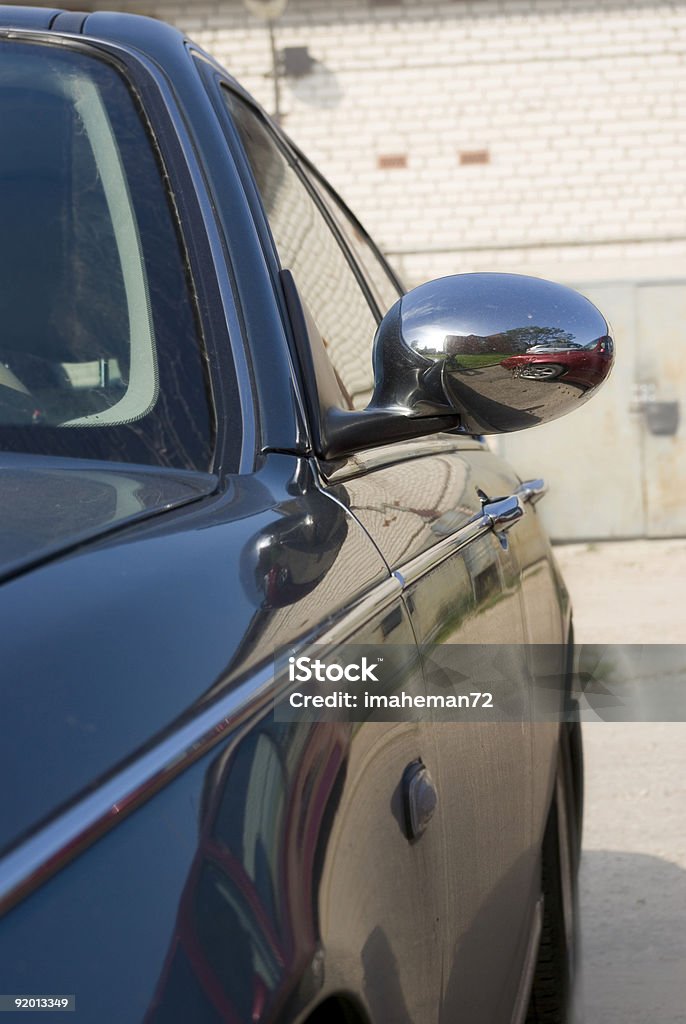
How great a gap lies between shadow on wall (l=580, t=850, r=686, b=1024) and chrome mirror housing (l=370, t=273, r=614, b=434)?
2.04 meters

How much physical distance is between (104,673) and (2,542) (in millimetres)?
156

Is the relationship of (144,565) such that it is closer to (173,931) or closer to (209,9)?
(173,931)

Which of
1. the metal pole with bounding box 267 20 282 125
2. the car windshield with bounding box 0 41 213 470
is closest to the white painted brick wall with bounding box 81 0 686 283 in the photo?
the metal pole with bounding box 267 20 282 125

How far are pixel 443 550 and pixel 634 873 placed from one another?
2749 millimetres

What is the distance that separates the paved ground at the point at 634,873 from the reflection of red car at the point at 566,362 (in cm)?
204

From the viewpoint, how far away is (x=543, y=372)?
1.40 m

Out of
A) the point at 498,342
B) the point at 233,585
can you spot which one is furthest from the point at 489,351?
the point at 233,585

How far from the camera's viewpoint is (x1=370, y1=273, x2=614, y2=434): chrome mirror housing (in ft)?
4.53

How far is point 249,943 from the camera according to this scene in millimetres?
767

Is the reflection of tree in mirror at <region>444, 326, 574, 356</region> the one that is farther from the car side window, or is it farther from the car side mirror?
the car side window

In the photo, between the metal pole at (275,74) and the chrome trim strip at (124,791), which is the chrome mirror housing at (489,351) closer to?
the chrome trim strip at (124,791)

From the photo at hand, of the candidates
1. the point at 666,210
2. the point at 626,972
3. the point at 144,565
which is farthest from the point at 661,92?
the point at 144,565

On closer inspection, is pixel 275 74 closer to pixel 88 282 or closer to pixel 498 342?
pixel 88 282

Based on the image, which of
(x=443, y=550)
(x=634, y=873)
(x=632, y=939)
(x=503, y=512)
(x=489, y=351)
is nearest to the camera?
(x=489, y=351)
